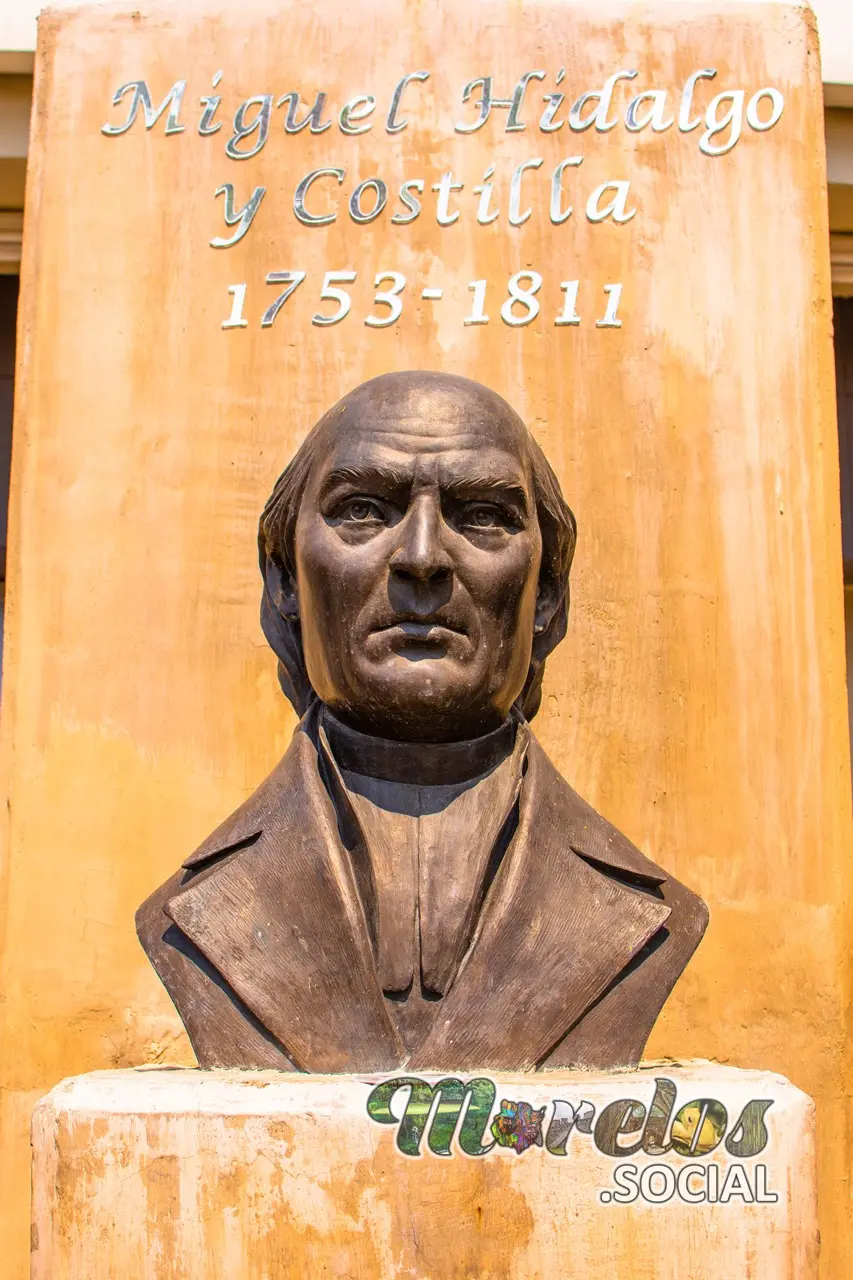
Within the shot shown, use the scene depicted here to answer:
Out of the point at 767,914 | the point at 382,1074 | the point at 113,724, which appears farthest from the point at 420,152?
the point at 382,1074

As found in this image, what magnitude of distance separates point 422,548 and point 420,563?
31 mm

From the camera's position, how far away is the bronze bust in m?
3.18

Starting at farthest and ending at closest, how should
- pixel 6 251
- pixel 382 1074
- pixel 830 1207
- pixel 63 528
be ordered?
pixel 6 251 < pixel 63 528 < pixel 830 1207 < pixel 382 1074

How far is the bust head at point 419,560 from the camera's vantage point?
3.31 meters

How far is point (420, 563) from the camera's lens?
128 inches

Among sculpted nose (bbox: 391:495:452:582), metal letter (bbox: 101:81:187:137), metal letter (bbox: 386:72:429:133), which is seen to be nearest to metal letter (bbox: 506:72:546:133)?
metal letter (bbox: 386:72:429:133)

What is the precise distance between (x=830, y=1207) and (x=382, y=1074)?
2.24 m

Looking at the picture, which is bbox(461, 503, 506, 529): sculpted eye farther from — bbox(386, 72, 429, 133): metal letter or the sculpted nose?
bbox(386, 72, 429, 133): metal letter

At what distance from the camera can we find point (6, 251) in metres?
6.07

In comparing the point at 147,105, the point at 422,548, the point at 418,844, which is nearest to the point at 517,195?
the point at 147,105

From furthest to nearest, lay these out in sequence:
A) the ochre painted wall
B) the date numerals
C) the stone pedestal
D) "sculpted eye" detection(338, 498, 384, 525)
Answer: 1. the date numerals
2. the ochre painted wall
3. "sculpted eye" detection(338, 498, 384, 525)
4. the stone pedestal

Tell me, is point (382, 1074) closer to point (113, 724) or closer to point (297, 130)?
point (113, 724)

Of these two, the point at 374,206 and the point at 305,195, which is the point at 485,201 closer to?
the point at 374,206

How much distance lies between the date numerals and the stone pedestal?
2831mm
